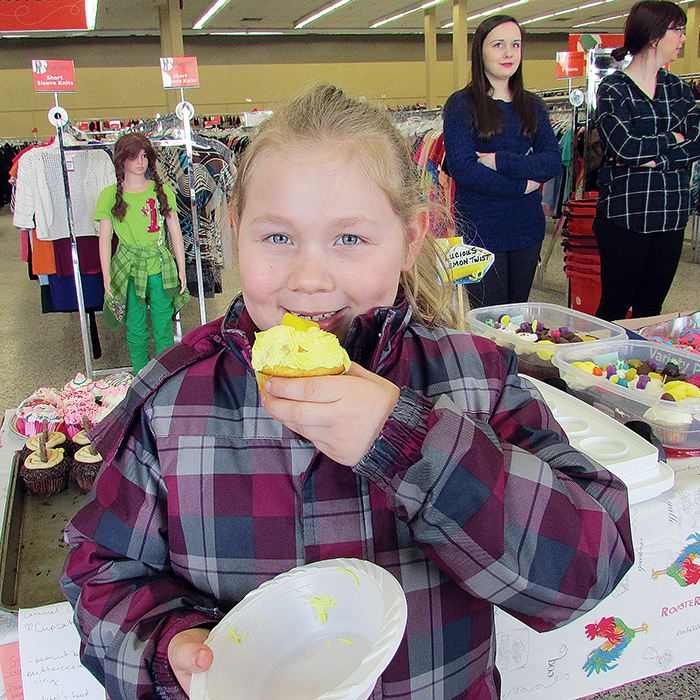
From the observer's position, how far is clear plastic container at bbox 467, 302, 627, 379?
1832mm

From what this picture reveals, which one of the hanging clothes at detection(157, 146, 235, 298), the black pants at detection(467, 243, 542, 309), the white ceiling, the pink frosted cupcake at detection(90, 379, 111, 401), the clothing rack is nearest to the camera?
the pink frosted cupcake at detection(90, 379, 111, 401)

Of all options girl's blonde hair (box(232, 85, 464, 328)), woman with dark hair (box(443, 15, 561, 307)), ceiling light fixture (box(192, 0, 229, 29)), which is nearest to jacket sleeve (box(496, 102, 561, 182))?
woman with dark hair (box(443, 15, 561, 307))

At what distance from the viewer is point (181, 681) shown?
2.44 ft

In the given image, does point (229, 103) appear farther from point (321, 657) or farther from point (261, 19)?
point (321, 657)

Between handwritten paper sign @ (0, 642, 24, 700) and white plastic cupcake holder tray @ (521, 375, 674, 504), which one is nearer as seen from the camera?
handwritten paper sign @ (0, 642, 24, 700)

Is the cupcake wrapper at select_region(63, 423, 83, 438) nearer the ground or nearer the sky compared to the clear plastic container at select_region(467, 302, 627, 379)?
nearer the ground

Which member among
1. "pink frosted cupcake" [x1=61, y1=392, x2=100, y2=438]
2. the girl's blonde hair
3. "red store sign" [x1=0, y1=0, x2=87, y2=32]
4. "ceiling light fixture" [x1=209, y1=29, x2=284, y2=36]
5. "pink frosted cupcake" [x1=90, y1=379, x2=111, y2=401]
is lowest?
"pink frosted cupcake" [x1=61, y1=392, x2=100, y2=438]

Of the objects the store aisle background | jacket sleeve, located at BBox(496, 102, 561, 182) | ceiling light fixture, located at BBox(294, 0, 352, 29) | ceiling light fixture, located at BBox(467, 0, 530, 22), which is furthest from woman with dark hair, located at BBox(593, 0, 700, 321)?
ceiling light fixture, located at BBox(467, 0, 530, 22)

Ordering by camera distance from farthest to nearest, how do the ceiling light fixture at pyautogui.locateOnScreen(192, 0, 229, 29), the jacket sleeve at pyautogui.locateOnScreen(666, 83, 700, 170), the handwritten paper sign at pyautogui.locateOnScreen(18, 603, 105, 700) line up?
the ceiling light fixture at pyautogui.locateOnScreen(192, 0, 229, 29), the jacket sleeve at pyautogui.locateOnScreen(666, 83, 700, 170), the handwritten paper sign at pyautogui.locateOnScreen(18, 603, 105, 700)

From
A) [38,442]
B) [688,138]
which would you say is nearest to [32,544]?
[38,442]

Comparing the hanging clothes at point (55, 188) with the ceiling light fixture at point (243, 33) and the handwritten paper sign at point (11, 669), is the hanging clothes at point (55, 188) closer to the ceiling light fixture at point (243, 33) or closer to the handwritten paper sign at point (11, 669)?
the handwritten paper sign at point (11, 669)

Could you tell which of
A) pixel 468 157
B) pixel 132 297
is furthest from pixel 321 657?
pixel 132 297

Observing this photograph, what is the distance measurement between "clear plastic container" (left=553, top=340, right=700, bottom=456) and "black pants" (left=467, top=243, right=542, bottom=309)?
1.05 metres

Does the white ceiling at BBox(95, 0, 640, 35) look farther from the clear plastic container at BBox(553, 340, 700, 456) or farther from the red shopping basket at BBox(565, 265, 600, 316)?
the clear plastic container at BBox(553, 340, 700, 456)
